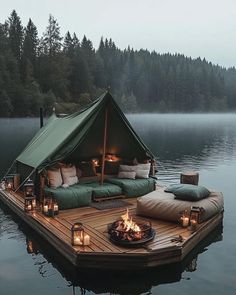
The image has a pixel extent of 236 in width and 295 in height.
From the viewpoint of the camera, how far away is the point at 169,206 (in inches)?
339

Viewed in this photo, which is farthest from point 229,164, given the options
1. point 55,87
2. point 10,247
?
point 55,87

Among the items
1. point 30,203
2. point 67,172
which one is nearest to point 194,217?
point 67,172

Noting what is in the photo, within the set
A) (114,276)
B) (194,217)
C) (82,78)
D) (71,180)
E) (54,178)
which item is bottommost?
(114,276)

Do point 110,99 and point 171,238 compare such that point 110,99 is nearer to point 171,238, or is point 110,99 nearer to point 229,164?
point 171,238

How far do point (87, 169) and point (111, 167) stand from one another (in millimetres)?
968

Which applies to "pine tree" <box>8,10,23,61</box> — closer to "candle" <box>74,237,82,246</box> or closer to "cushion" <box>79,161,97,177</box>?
"cushion" <box>79,161,97,177</box>

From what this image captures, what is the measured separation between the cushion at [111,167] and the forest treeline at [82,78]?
35.3 m

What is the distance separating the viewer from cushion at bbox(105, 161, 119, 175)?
1219 centimetres

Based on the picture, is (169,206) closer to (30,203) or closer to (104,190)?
(104,190)

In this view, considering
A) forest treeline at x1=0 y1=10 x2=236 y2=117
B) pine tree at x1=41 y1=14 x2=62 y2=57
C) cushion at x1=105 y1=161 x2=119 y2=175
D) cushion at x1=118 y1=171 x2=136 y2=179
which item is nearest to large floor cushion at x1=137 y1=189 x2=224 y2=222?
cushion at x1=118 y1=171 x2=136 y2=179

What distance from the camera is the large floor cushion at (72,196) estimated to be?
371 inches

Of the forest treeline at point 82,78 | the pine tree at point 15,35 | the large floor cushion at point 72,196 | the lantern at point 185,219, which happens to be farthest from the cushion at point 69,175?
the pine tree at point 15,35

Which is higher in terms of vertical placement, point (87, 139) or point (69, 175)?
point (87, 139)

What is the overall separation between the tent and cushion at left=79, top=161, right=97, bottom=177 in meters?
0.37
